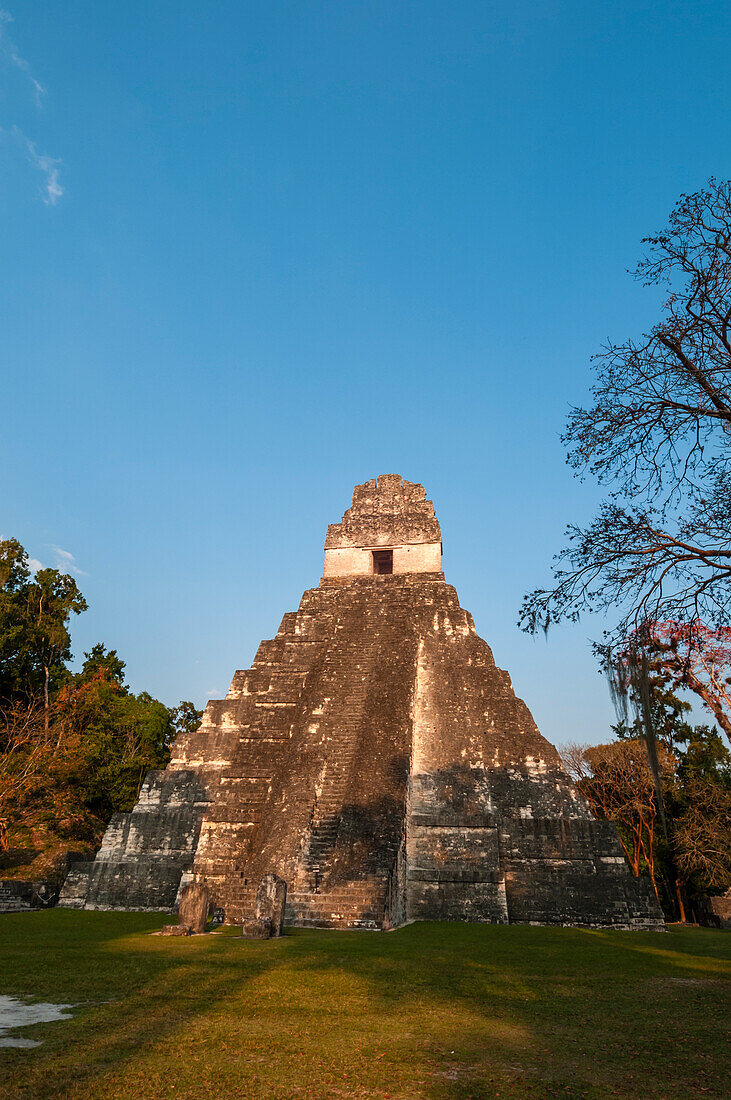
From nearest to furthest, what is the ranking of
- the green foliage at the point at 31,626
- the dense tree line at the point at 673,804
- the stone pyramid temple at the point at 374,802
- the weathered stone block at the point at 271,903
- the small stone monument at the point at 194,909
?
the weathered stone block at the point at 271,903 → the small stone monument at the point at 194,909 → the stone pyramid temple at the point at 374,802 → the dense tree line at the point at 673,804 → the green foliage at the point at 31,626

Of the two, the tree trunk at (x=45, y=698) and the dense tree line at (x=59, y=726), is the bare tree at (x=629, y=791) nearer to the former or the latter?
the dense tree line at (x=59, y=726)

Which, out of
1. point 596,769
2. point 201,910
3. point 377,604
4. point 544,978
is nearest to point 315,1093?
point 544,978

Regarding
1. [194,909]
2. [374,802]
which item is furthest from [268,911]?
[374,802]

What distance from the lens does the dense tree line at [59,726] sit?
17.6m

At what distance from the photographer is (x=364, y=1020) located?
15.4 ft

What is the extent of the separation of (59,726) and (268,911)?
11475 millimetres

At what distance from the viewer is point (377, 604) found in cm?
1697

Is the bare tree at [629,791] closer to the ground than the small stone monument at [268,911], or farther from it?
farther from it

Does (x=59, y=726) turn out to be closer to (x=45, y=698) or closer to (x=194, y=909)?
(x=45, y=698)

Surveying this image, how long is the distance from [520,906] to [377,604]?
766 centimetres

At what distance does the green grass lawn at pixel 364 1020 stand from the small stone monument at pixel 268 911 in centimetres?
46

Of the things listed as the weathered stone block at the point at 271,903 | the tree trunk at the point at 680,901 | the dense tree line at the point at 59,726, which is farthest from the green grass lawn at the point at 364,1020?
the tree trunk at the point at 680,901

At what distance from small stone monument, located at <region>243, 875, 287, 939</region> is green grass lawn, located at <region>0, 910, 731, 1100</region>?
46 centimetres

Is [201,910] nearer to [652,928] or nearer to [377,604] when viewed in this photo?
[652,928]
